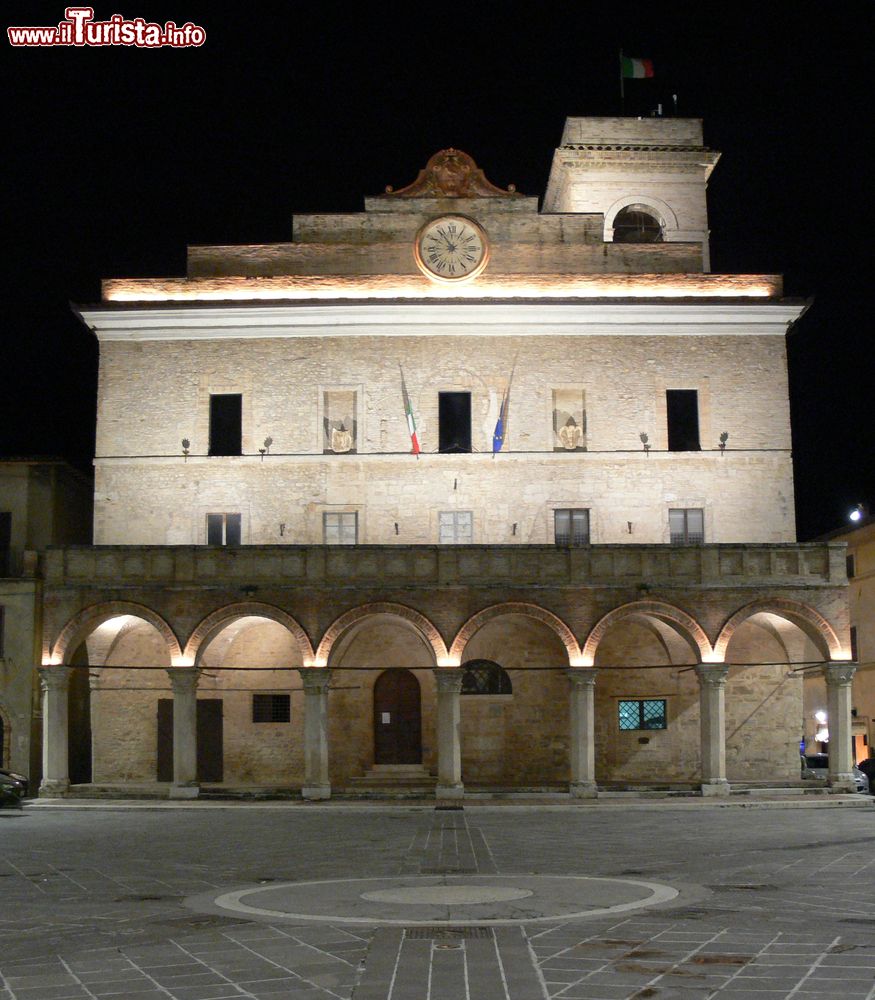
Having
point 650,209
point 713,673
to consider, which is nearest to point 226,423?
point 650,209

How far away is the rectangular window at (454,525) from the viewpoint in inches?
1299

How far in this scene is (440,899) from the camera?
485 inches

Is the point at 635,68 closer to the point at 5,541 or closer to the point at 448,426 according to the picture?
the point at 448,426

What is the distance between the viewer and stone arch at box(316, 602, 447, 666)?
29.2 m

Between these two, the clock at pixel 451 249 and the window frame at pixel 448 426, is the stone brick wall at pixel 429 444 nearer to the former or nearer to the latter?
the window frame at pixel 448 426

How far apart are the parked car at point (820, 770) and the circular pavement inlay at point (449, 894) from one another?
60.7ft

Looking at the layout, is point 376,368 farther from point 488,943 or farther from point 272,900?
point 488,943

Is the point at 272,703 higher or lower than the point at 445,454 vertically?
lower

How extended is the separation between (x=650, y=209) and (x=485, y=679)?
14603 mm

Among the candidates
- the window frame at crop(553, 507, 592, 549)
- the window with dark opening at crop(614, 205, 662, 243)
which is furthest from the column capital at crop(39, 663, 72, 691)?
the window with dark opening at crop(614, 205, 662, 243)

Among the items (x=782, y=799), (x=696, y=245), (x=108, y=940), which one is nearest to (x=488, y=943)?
(x=108, y=940)

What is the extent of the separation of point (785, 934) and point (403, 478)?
922 inches

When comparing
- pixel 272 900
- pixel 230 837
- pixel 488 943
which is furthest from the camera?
pixel 230 837

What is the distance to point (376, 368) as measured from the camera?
33.5 meters
